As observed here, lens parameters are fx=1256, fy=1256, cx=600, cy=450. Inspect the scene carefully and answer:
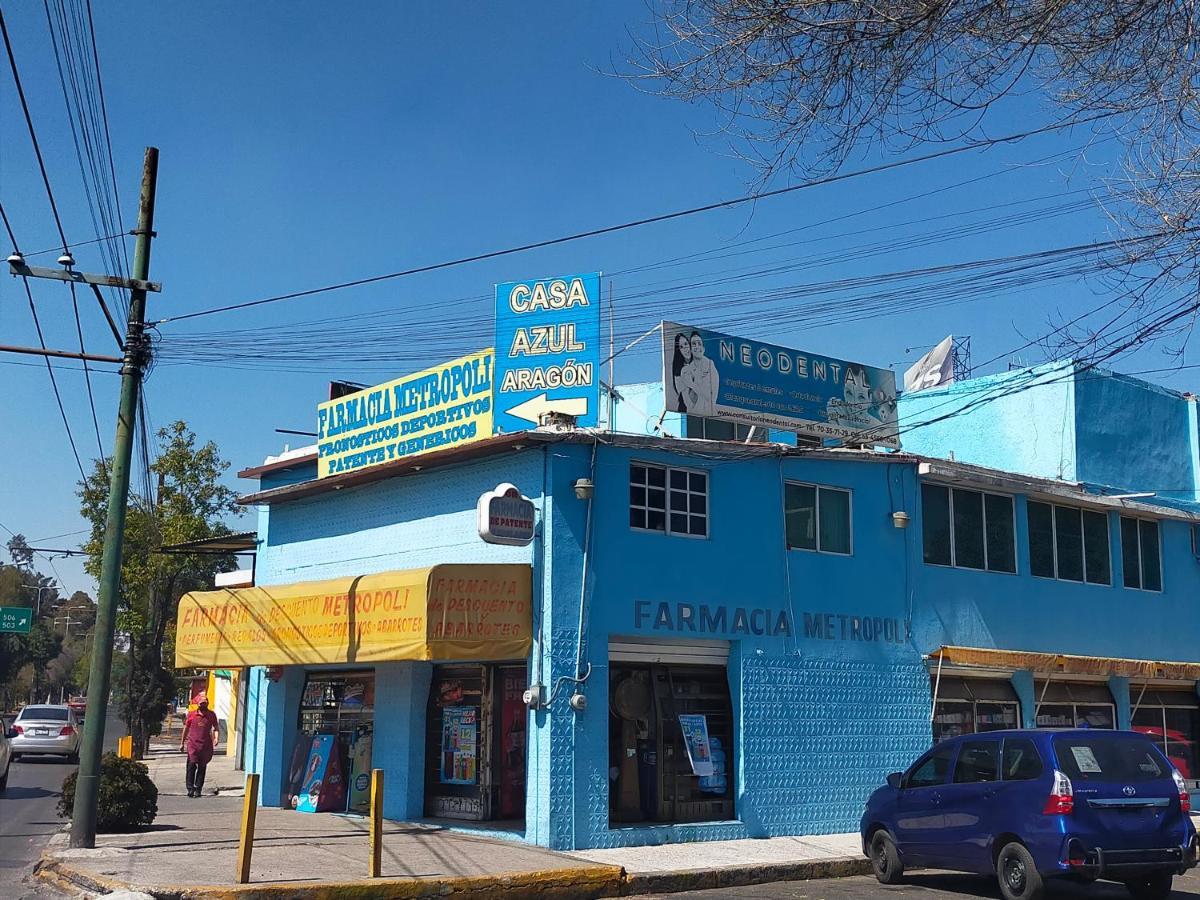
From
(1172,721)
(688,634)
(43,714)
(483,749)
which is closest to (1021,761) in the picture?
(688,634)

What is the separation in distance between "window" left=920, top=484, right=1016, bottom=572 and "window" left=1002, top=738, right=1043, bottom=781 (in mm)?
7711

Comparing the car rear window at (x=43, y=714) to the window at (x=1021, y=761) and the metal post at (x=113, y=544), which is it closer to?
the metal post at (x=113, y=544)

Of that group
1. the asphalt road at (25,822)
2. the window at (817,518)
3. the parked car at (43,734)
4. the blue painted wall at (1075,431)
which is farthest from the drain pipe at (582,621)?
the parked car at (43,734)

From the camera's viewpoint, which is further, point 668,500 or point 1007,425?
point 1007,425

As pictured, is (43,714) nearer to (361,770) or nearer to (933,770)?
(361,770)

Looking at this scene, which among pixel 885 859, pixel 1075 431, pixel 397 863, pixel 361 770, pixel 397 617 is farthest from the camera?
pixel 1075 431

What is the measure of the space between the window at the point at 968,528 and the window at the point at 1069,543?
0.75 m

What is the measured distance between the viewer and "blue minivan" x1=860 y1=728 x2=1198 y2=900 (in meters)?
11.7

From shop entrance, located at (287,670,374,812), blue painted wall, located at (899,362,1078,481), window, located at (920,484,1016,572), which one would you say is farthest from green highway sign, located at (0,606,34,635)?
window, located at (920,484,1016,572)

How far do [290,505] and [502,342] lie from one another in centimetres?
588

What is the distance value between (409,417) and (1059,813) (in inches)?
432

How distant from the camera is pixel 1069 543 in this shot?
74.8ft

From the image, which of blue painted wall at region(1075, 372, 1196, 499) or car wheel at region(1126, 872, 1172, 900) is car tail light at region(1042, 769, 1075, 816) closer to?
car wheel at region(1126, 872, 1172, 900)

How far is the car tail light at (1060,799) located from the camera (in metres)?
11.7
